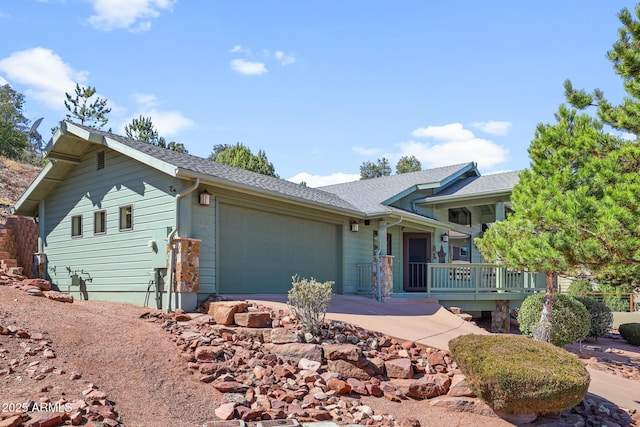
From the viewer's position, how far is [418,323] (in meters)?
10.2

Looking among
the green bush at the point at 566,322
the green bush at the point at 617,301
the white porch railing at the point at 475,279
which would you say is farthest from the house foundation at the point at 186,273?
the green bush at the point at 617,301

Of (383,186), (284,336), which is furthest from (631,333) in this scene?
(284,336)

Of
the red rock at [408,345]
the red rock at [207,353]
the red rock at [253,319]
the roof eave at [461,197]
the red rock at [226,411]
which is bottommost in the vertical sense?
the red rock at [226,411]

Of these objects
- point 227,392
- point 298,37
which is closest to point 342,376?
point 227,392

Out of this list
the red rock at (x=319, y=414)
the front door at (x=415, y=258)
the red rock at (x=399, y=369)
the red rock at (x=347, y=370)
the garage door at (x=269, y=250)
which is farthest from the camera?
the front door at (x=415, y=258)

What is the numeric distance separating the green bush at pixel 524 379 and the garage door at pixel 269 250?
19.1 feet

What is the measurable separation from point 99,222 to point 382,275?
707cm

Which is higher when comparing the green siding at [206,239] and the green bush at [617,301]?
the green siding at [206,239]

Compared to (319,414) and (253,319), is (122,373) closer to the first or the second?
(319,414)

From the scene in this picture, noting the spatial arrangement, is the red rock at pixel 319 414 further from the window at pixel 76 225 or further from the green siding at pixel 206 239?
the window at pixel 76 225

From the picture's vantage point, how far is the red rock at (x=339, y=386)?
638 centimetres

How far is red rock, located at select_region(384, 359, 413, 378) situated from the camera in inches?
281

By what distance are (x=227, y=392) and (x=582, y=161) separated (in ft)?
21.7

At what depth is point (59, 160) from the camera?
40.1ft
